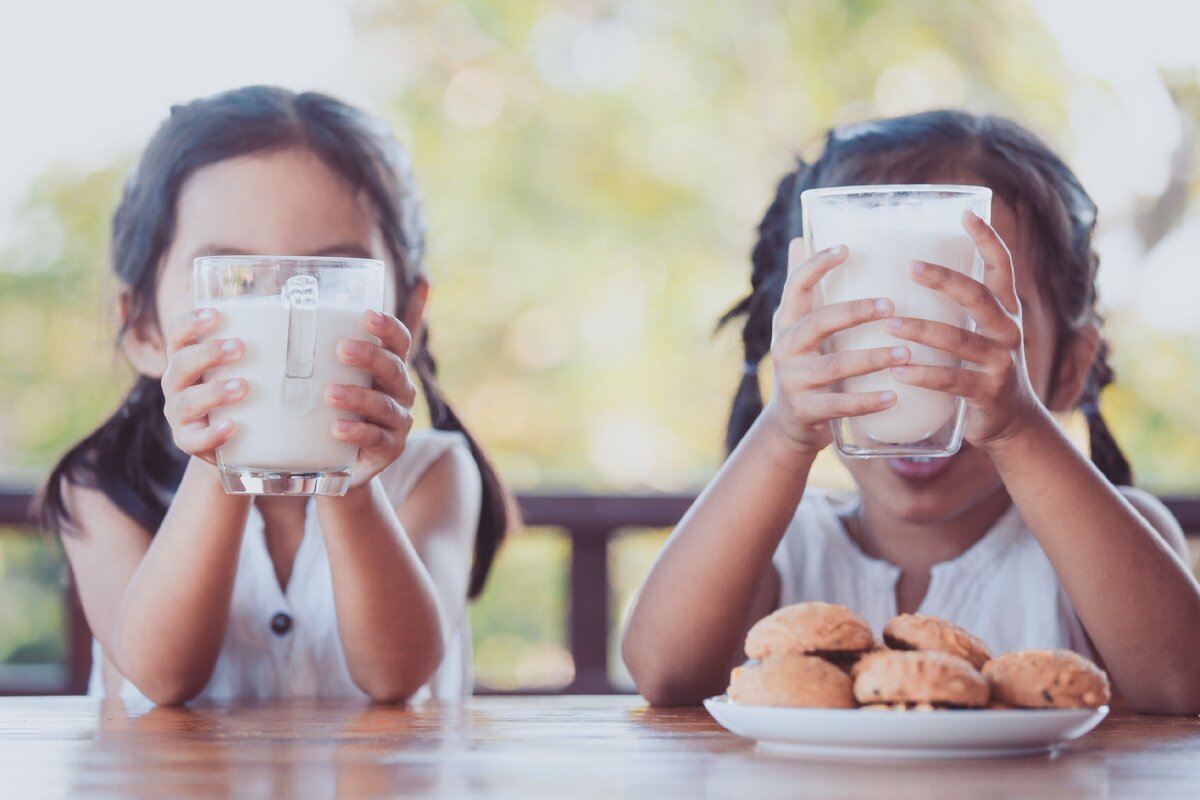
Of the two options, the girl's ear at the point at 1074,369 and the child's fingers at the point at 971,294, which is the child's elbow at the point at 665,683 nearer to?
the child's fingers at the point at 971,294

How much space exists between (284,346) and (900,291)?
510mm

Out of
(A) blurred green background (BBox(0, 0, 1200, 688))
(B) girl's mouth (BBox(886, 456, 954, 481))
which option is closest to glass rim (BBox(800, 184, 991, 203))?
(B) girl's mouth (BBox(886, 456, 954, 481))

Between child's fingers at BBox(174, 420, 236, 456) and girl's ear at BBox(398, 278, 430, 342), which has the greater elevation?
girl's ear at BBox(398, 278, 430, 342)

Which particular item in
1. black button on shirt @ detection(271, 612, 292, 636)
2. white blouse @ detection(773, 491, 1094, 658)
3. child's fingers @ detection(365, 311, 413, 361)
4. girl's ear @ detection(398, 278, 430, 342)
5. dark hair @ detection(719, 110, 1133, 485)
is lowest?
black button on shirt @ detection(271, 612, 292, 636)

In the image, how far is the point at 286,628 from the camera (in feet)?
6.75

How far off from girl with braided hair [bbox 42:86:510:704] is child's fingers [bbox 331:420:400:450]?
271mm

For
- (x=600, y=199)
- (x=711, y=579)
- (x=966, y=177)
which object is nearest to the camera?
(x=711, y=579)

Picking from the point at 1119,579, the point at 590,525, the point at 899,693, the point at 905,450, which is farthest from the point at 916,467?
the point at 590,525

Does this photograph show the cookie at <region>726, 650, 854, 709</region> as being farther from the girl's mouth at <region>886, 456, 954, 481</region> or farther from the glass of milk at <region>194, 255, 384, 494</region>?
the girl's mouth at <region>886, 456, 954, 481</region>

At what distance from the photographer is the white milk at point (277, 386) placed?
1.21 metres

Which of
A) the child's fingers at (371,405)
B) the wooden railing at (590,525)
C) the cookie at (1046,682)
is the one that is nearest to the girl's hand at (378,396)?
the child's fingers at (371,405)

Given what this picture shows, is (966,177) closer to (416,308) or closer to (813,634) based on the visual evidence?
(416,308)

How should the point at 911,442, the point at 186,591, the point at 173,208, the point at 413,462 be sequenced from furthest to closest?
1. the point at 413,462
2. the point at 173,208
3. the point at 186,591
4. the point at 911,442

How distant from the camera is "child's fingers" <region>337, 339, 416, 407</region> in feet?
4.02
